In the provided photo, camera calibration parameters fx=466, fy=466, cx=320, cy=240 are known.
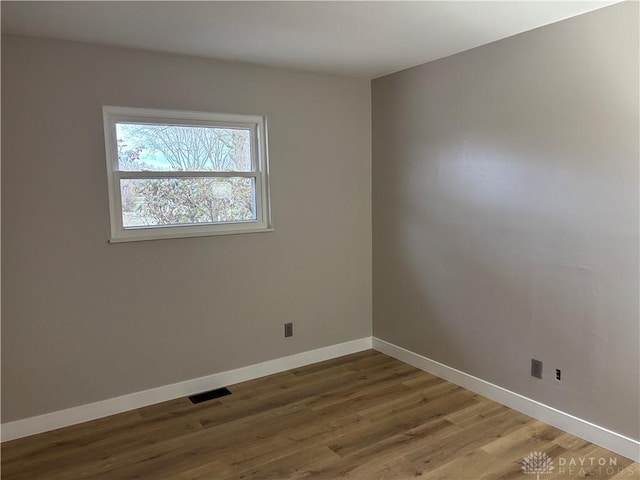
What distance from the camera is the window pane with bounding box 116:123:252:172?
10.1 feet

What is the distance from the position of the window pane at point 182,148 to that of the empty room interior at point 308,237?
0.01 m

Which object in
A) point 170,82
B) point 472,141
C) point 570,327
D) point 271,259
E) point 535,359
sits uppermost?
point 170,82

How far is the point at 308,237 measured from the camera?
12.5 ft

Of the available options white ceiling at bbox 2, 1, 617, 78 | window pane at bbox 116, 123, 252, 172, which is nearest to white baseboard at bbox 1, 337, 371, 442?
window pane at bbox 116, 123, 252, 172

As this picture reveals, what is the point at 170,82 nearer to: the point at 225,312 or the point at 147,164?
the point at 147,164

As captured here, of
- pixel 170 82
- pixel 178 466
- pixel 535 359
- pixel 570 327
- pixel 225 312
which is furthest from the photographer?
pixel 225 312

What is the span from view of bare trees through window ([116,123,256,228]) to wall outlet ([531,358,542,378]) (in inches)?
86.1

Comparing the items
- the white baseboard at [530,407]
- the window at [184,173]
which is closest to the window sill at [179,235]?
the window at [184,173]

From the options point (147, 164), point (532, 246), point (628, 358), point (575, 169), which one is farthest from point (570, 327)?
point (147, 164)

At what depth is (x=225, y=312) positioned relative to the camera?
3.47 metres

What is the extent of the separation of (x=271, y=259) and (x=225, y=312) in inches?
21.0

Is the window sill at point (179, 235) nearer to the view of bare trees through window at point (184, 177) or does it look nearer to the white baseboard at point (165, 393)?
the view of bare trees through window at point (184, 177)

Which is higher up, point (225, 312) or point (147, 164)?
point (147, 164)

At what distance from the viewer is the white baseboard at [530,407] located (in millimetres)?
2510
